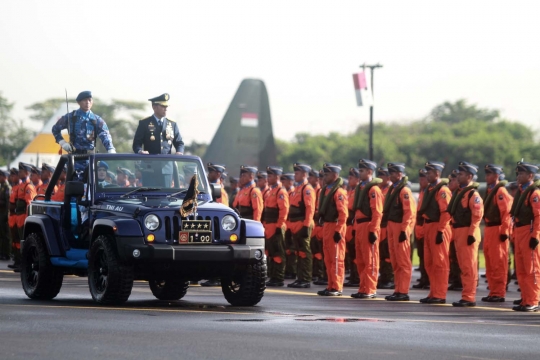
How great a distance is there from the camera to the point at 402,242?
1758cm

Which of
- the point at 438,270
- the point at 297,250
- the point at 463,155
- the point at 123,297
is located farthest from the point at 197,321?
the point at 463,155

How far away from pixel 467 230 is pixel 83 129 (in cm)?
566

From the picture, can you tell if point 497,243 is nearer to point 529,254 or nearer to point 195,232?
point 529,254

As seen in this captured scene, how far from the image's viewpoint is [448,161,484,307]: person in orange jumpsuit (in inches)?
650

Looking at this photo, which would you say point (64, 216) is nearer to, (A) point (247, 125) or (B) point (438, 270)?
(B) point (438, 270)

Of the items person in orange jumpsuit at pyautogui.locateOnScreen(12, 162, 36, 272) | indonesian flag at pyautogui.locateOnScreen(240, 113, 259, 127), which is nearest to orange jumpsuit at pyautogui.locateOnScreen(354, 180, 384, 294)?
person in orange jumpsuit at pyautogui.locateOnScreen(12, 162, 36, 272)

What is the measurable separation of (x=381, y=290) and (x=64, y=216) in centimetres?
760

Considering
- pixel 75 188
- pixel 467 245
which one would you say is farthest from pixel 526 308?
pixel 75 188

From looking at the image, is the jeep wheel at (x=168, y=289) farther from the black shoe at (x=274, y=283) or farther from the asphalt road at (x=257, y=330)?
the black shoe at (x=274, y=283)

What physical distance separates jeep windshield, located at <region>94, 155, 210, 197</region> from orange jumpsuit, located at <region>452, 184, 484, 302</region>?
4.23 meters

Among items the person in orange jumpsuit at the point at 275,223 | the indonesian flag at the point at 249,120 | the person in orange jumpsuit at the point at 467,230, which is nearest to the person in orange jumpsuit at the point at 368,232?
the person in orange jumpsuit at the point at 467,230

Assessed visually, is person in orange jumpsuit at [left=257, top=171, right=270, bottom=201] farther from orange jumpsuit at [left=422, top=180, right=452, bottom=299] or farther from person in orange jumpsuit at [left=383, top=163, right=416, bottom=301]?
orange jumpsuit at [left=422, top=180, right=452, bottom=299]

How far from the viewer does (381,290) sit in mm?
20625

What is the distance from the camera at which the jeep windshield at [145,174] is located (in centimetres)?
1431
